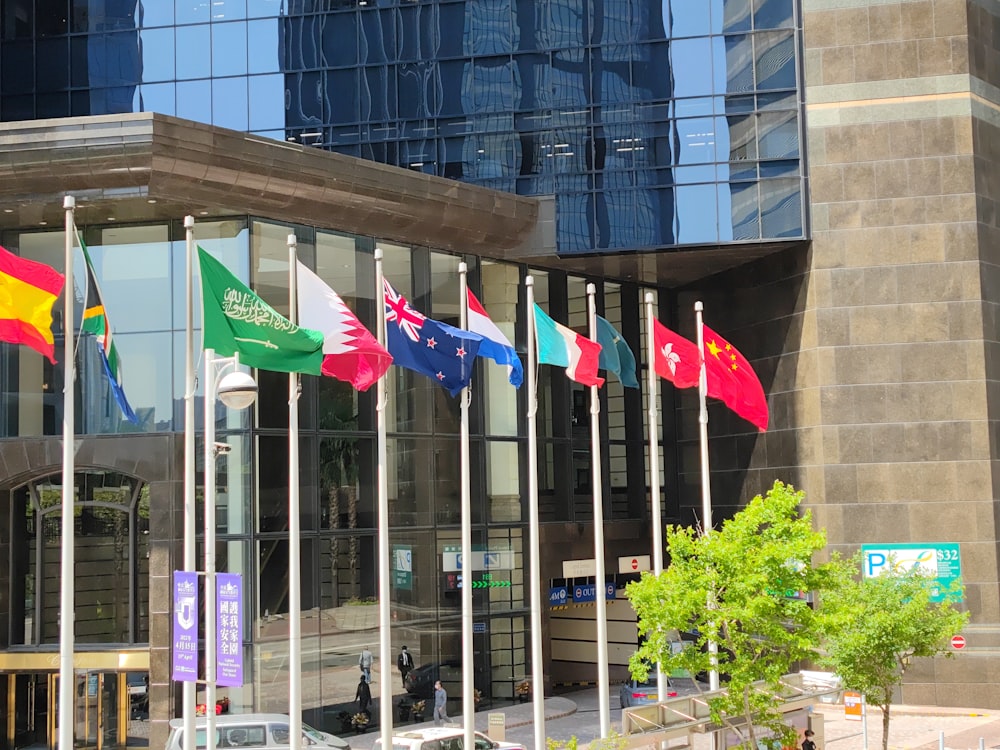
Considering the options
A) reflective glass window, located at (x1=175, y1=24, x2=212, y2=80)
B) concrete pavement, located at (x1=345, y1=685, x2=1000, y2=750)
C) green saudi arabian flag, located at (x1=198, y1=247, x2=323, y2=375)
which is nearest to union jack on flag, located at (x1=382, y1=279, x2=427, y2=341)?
green saudi arabian flag, located at (x1=198, y1=247, x2=323, y2=375)

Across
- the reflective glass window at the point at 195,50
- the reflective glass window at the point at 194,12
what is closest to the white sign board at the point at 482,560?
the reflective glass window at the point at 195,50

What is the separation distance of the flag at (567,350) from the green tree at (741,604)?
12.4ft

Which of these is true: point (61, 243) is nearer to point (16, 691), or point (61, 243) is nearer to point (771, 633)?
point (16, 691)

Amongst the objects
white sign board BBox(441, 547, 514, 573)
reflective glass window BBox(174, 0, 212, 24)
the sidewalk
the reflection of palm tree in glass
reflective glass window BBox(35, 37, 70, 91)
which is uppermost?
reflective glass window BBox(174, 0, 212, 24)

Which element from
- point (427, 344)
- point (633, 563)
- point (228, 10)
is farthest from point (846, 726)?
point (228, 10)

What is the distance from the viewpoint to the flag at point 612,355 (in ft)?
86.8

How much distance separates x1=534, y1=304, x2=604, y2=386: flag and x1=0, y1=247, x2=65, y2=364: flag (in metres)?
9.44

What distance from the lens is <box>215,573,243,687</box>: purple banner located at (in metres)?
18.9

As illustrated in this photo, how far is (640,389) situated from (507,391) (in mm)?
7013

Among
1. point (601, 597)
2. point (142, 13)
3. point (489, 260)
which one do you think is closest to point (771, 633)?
point (601, 597)

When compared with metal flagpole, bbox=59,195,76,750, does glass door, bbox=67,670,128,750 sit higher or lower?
lower

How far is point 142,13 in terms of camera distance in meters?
41.9

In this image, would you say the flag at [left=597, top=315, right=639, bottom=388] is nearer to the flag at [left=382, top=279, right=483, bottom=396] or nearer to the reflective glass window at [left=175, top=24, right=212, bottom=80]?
the flag at [left=382, top=279, right=483, bottom=396]

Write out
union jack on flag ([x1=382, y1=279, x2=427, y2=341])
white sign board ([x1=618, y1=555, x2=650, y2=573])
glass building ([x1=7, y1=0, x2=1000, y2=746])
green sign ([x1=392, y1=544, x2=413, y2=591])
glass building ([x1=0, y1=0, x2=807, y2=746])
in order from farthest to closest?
white sign board ([x1=618, y1=555, x2=650, y2=573])
green sign ([x1=392, y1=544, x2=413, y2=591])
glass building ([x1=7, y1=0, x2=1000, y2=746])
glass building ([x1=0, y1=0, x2=807, y2=746])
union jack on flag ([x1=382, y1=279, x2=427, y2=341])
